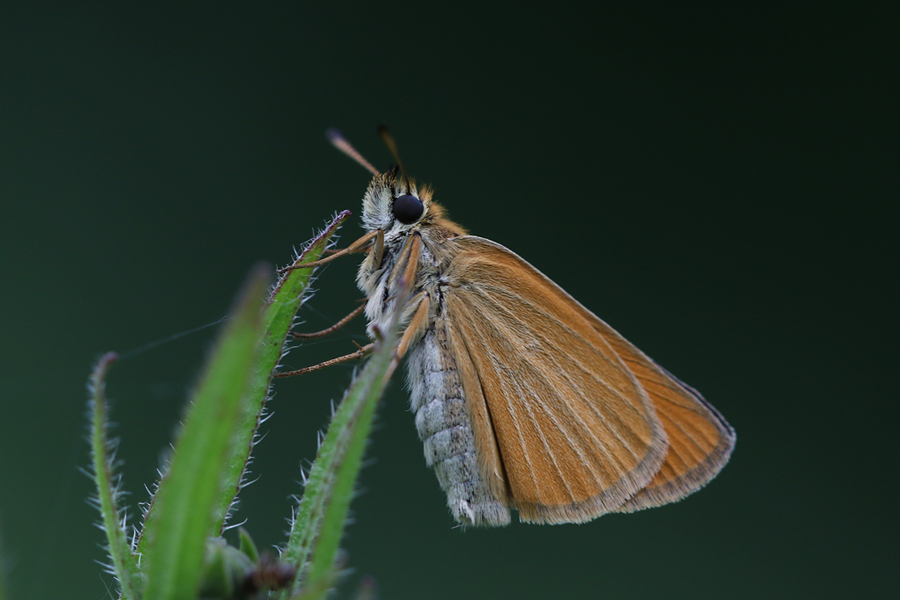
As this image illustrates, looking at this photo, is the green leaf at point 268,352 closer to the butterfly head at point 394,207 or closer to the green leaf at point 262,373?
the green leaf at point 262,373

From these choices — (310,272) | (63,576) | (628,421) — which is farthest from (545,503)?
(63,576)

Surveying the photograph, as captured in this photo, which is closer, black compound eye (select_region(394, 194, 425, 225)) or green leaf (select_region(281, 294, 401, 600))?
green leaf (select_region(281, 294, 401, 600))

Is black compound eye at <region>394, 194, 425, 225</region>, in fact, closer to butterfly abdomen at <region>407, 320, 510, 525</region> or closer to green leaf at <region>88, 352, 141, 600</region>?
butterfly abdomen at <region>407, 320, 510, 525</region>

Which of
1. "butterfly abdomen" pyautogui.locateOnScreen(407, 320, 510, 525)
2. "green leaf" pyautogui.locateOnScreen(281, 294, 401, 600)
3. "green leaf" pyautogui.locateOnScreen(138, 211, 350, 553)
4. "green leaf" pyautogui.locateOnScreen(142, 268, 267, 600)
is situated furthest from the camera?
"butterfly abdomen" pyautogui.locateOnScreen(407, 320, 510, 525)

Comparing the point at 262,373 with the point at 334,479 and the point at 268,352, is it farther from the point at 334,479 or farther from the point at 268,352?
the point at 334,479

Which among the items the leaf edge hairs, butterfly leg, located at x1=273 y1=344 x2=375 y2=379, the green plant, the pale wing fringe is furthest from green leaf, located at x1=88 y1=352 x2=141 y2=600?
the pale wing fringe

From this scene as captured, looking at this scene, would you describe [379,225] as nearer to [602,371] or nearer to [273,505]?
[602,371]

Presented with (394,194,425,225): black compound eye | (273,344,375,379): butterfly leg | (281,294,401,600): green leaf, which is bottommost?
(281,294,401,600): green leaf

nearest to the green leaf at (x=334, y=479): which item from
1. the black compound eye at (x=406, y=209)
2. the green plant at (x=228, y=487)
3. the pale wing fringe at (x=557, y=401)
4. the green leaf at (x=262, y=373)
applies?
the green plant at (x=228, y=487)
